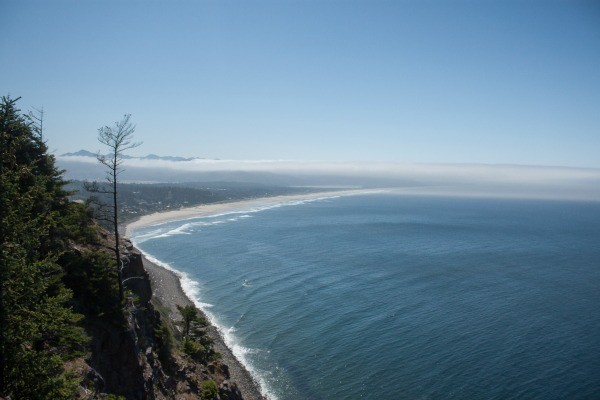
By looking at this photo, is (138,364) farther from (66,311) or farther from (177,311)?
(177,311)

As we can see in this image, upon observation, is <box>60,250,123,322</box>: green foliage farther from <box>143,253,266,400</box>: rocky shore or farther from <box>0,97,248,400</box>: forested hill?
<box>143,253,266,400</box>: rocky shore

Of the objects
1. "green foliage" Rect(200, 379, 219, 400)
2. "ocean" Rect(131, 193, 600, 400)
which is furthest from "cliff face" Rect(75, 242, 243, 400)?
"ocean" Rect(131, 193, 600, 400)

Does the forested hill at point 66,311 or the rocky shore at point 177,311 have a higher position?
the forested hill at point 66,311

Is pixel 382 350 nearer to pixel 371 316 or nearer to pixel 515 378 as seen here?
pixel 371 316

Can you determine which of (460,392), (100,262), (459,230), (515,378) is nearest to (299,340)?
(460,392)

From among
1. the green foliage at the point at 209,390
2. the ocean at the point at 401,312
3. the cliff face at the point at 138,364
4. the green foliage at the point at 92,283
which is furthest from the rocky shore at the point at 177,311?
the green foliage at the point at 92,283

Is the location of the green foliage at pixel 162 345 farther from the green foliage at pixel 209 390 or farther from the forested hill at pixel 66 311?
the green foliage at pixel 209 390
